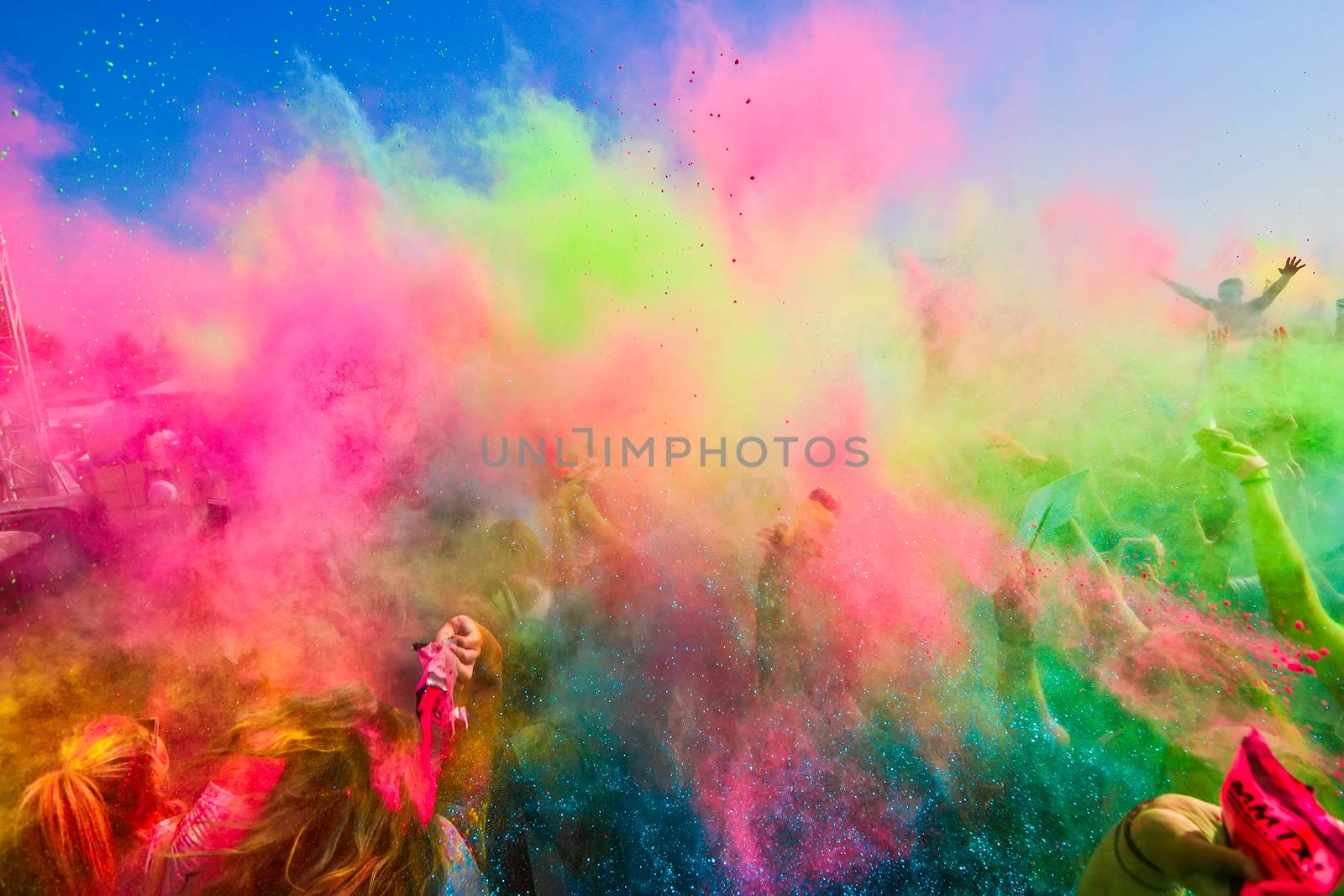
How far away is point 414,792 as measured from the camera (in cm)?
258

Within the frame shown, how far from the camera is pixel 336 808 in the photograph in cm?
241

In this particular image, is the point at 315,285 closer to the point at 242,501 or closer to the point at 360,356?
the point at 360,356

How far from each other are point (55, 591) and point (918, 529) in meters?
3.96

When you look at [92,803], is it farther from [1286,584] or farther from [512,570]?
[1286,584]

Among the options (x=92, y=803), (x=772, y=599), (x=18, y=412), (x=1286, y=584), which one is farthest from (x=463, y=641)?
(x=1286, y=584)

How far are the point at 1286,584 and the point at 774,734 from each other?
2174 mm

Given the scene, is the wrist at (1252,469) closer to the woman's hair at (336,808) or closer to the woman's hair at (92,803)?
the woman's hair at (336,808)

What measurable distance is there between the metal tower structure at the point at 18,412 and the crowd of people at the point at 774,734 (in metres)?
1.63

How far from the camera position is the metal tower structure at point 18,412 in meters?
2.77

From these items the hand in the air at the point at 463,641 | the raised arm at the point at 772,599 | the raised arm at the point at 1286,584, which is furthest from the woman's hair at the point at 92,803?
the raised arm at the point at 1286,584

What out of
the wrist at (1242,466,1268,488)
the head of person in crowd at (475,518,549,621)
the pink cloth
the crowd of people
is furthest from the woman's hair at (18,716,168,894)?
the wrist at (1242,466,1268,488)

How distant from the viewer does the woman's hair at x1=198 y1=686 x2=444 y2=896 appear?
232cm

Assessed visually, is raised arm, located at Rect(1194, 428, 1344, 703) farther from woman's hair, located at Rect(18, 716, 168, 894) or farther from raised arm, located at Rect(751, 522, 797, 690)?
woman's hair, located at Rect(18, 716, 168, 894)

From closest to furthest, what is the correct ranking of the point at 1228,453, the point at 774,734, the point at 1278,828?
the point at 1278,828 → the point at 1228,453 → the point at 774,734
